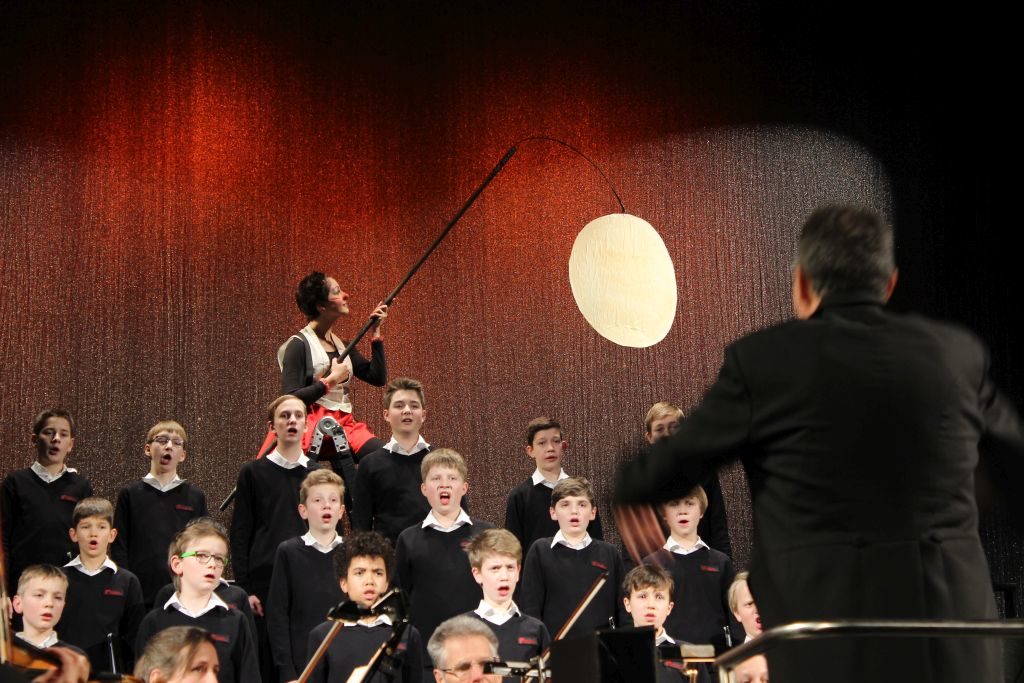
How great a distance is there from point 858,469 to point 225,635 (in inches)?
122

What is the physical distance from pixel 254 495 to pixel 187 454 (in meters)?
2.08

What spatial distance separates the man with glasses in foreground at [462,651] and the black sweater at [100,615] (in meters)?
1.64

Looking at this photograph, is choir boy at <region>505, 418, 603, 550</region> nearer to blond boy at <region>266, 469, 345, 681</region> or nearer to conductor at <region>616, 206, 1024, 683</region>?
blond boy at <region>266, 469, 345, 681</region>

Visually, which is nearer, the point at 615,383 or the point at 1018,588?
the point at 1018,588

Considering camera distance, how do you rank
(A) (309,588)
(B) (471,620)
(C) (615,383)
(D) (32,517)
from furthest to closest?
(C) (615,383), (D) (32,517), (A) (309,588), (B) (471,620)

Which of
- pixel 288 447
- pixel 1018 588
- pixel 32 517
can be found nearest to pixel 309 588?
pixel 288 447

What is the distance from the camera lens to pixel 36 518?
17.7ft

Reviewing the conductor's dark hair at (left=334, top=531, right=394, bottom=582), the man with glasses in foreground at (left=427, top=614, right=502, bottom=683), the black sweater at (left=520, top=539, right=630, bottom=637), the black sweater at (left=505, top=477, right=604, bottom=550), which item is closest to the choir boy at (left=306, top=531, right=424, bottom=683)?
the conductor's dark hair at (left=334, top=531, right=394, bottom=582)

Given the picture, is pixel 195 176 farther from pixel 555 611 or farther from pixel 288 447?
pixel 555 611

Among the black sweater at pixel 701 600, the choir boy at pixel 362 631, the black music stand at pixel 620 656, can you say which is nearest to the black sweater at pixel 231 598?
the choir boy at pixel 362 631

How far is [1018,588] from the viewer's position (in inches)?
255

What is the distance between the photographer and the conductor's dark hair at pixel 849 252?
1.64m

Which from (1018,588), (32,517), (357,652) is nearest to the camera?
(357,652)

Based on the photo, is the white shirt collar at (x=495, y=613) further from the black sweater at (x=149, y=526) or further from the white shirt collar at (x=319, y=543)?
the black sweater at (x=149, y=526)
